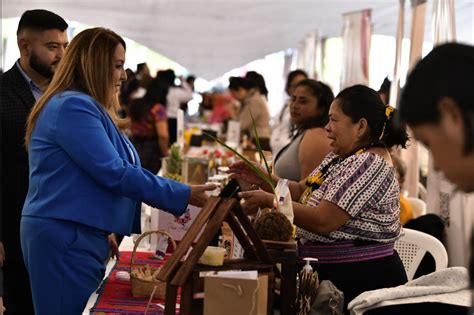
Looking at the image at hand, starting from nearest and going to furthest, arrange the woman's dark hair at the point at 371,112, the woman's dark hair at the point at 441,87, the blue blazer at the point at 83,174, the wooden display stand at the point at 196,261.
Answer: the woman's dark hair at the point at 441,87
the wooden display stand at the point at 196,261
the blue blazer at the point at 83,174
the woman's dark hair at the point at 371,112

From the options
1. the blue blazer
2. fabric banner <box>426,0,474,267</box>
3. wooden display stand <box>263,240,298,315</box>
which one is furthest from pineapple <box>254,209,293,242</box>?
fabric banner <box>426,0,474,267</box>

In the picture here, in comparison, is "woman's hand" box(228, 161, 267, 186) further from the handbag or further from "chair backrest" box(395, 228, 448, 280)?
"chair backrest" box(395, 228, 448, 280)

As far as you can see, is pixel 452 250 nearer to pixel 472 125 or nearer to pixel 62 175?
pixel 62 175

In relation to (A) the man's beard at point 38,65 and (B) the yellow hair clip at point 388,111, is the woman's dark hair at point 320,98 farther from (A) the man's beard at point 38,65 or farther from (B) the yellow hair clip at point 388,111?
(A) the man's beard at point 38,65

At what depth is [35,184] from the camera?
2.81 meters

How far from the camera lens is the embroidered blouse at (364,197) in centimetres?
294

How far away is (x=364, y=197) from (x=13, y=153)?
1500 mm

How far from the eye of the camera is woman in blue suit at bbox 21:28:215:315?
2.71 m

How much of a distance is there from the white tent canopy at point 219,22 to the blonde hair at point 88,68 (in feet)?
8.18

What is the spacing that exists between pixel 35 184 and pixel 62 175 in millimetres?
125

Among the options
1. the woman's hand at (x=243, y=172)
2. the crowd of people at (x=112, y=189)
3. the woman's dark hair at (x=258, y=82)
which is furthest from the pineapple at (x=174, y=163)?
the woman's dark hair at (x=258, y=82)

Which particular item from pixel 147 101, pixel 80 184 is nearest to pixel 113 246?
pixel 80 184

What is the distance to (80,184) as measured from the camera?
2.73m

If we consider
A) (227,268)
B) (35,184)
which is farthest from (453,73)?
(35,184)
